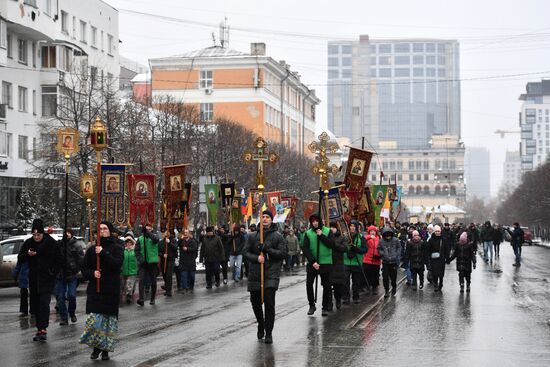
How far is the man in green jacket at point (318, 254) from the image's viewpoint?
19.2m

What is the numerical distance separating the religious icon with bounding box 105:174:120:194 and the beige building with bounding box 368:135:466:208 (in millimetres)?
159398

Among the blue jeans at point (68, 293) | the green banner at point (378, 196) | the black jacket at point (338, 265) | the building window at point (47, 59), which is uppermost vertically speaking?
the building window at point (47, 59)

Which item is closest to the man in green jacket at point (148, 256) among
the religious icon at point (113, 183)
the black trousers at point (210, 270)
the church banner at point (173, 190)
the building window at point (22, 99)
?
the religious icon at point (113, 183)

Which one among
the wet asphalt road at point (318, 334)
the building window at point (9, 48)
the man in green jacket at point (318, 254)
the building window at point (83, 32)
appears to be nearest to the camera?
the wet asphalt road at point (318, 334)

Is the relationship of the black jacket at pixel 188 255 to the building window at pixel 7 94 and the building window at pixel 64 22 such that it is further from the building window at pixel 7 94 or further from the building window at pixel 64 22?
the building window at pixel 64 22

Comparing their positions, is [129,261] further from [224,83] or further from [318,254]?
[224,83]

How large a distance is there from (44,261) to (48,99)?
1659 inches

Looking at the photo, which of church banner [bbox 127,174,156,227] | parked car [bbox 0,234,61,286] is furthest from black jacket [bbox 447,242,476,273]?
parked car [bbox 0,234,61,286]

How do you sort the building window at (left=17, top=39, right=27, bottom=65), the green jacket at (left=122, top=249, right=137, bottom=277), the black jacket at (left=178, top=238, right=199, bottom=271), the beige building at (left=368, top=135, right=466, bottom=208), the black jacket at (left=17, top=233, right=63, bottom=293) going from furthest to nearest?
the beige building at (left=368, top=135, right=466, bottom=208) → the building window at (left=17, top=39, right=27, bottom=65) → the black jacket at (left=178, top=238, right=199, bottom=271) → the green jacket at (left=122, top=249, right=137, bottom=277) → the black jacket at (left=17, top=233, right=63, bottom=293)

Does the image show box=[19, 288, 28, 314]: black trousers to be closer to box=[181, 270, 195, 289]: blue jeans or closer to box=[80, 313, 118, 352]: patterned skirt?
box=[181, 270, 195, 289]: blue jeans

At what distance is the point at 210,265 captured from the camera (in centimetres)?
3008

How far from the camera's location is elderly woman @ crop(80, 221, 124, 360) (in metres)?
13.7

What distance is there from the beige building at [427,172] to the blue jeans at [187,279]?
156251 millimetres

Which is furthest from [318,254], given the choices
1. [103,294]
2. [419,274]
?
[419,274]
